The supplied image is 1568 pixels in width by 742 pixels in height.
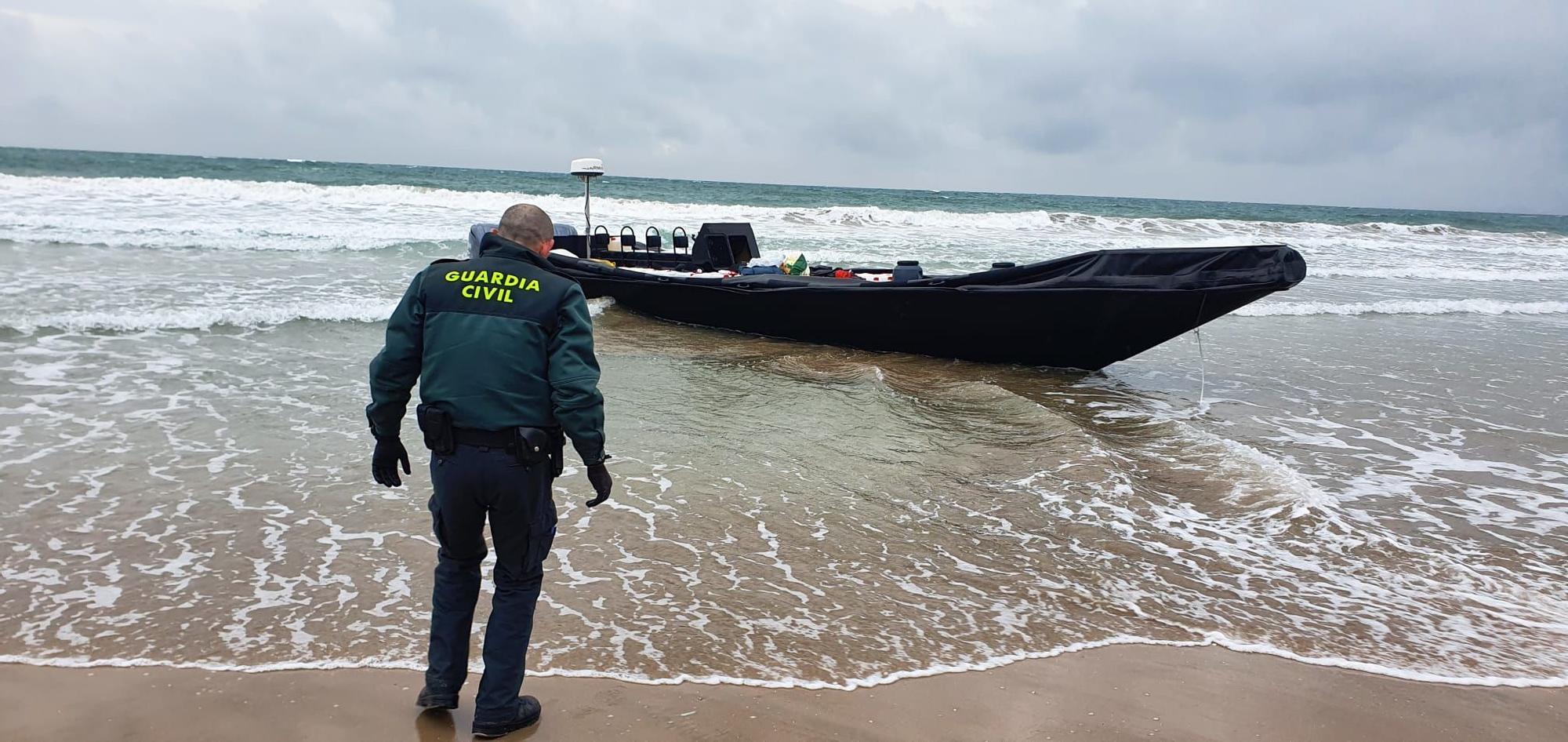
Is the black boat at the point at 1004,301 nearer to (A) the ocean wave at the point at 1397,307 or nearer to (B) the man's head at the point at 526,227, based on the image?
(B) the man's head at the point at 526,227

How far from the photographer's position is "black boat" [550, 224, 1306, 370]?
26.9 feet

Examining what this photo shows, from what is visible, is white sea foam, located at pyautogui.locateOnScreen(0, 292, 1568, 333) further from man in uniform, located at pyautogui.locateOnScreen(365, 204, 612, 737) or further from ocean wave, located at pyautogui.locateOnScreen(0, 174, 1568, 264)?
ocean wave, located at pyautogui.locateOnScreen(0, 174, 1568, 264)

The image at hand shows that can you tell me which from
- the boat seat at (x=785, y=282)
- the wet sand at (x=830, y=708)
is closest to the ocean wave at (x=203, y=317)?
the boat seat at (x=785, y=282)

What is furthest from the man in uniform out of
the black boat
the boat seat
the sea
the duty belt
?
the boat seat

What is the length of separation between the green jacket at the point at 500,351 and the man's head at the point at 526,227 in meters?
0.07

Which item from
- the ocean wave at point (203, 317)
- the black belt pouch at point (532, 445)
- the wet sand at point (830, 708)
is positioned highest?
the black belt pouch at point (532, 445)

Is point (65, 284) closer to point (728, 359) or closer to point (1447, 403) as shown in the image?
point (728, 359)

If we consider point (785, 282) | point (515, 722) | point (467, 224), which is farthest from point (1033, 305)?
point (467, 224)

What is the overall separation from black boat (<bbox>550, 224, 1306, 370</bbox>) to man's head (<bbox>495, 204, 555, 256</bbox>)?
608cm

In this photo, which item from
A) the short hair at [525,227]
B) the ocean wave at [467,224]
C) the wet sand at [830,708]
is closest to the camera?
the short hair at [525,227]

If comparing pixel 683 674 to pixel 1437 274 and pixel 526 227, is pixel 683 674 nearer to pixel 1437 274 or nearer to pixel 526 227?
pixel 526 227

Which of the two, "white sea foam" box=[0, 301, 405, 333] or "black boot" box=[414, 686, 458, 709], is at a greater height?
"white sea foam" box=[0, 301, 405, 333]

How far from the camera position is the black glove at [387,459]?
2.93 m

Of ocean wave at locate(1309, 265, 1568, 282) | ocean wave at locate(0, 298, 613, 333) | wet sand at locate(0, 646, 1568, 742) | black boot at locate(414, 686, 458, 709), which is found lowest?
wet sand at locate(0, 646, 1568, 742)
